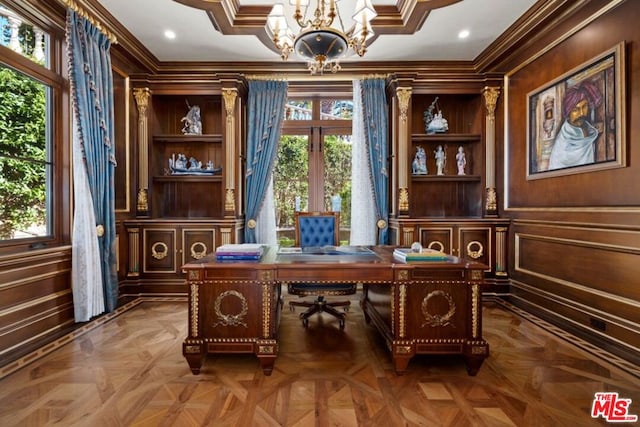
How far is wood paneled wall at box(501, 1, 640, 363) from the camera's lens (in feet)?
7.45

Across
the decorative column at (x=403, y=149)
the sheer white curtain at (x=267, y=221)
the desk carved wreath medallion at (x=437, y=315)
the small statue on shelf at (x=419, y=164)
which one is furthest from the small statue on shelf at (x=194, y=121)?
the desk carved wreath medallion at (x=437, y=315)

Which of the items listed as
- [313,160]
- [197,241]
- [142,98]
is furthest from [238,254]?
[142,98]

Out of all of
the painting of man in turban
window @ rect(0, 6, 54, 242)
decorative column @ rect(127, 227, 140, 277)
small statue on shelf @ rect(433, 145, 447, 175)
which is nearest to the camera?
window @ rect(0, 6, 54, 242)

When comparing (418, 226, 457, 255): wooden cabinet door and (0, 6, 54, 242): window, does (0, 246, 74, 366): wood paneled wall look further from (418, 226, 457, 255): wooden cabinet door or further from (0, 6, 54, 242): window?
(418, 226, 457, 255): wooden cabinet door

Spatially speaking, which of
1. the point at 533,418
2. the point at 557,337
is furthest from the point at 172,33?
the point at 557,337

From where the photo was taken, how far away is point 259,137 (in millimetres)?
4086

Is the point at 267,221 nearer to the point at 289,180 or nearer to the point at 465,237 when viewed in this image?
the point at 289,180

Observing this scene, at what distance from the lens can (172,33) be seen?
10.8 feet

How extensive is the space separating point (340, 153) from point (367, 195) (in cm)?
73

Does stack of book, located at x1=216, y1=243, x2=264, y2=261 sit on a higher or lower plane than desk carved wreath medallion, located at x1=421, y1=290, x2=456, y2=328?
higher

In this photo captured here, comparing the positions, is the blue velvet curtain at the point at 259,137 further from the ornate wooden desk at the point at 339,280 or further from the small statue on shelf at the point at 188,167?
the ornate wooden desk at the point at 339,280

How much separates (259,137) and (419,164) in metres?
2.06

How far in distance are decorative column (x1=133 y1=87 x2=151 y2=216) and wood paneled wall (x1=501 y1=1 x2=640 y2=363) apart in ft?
14.0

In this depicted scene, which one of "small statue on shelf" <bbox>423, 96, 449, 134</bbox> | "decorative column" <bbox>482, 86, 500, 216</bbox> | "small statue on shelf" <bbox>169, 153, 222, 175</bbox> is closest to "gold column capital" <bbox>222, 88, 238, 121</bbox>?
"small statue on shelf" <bbox>169, 153, 222, 175</bbox>
